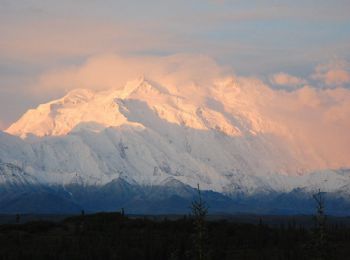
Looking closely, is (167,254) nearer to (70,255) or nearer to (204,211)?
(70,255)

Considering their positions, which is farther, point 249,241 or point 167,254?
point 249,241

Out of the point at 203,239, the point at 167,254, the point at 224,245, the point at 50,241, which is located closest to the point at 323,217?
the point at 203,239

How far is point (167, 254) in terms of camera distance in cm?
16812

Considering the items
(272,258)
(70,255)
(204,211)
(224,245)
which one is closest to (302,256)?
(272,258)

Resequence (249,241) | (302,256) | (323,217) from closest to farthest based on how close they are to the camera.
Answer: (323,217)
(302,256)
(249,241)

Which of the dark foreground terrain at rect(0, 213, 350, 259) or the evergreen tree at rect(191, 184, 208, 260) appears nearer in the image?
the evergreen tree at rect(191, 184, 208, 260)

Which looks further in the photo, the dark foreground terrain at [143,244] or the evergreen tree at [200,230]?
the dark foreground terrain at [143,244]

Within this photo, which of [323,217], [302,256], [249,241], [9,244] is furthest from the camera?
[249,241]

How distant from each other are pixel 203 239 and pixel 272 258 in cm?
7083

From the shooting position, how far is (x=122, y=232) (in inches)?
7667

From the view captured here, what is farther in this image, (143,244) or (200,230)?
(143,244)

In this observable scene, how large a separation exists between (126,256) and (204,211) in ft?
240

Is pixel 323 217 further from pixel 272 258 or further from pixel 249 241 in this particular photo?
pixel 249 241

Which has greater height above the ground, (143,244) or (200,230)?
(143,244)
